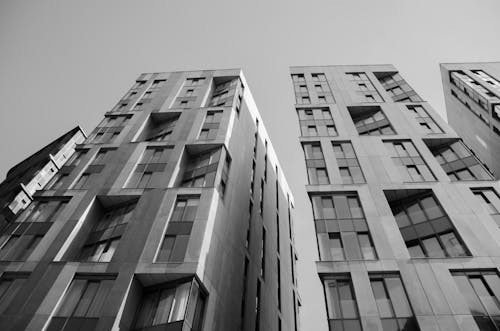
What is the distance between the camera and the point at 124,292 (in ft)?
69.2

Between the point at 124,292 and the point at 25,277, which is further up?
the point at 25,277

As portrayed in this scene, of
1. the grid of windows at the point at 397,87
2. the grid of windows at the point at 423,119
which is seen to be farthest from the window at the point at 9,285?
the grid of windows at the point at 397,87

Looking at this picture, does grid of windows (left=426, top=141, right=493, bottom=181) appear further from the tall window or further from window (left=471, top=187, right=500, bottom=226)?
the tall window

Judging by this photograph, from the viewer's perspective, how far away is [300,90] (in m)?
43.8

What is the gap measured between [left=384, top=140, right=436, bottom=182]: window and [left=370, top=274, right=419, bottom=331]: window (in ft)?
33.2

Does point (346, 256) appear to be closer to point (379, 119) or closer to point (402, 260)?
point (402, 260)

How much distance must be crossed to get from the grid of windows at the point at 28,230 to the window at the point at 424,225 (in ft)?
92.8

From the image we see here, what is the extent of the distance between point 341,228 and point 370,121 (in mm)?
17183

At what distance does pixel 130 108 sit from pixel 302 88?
73.5 ft

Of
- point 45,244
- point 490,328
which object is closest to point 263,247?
point 45,244

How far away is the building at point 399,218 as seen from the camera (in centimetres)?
1956

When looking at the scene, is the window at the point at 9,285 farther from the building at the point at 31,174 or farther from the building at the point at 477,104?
the building at the point at 477,104

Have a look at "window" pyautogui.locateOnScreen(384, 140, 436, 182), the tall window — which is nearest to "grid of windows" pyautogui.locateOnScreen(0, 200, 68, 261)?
the tall window

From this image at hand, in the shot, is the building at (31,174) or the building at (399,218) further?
the building at (31,174)
